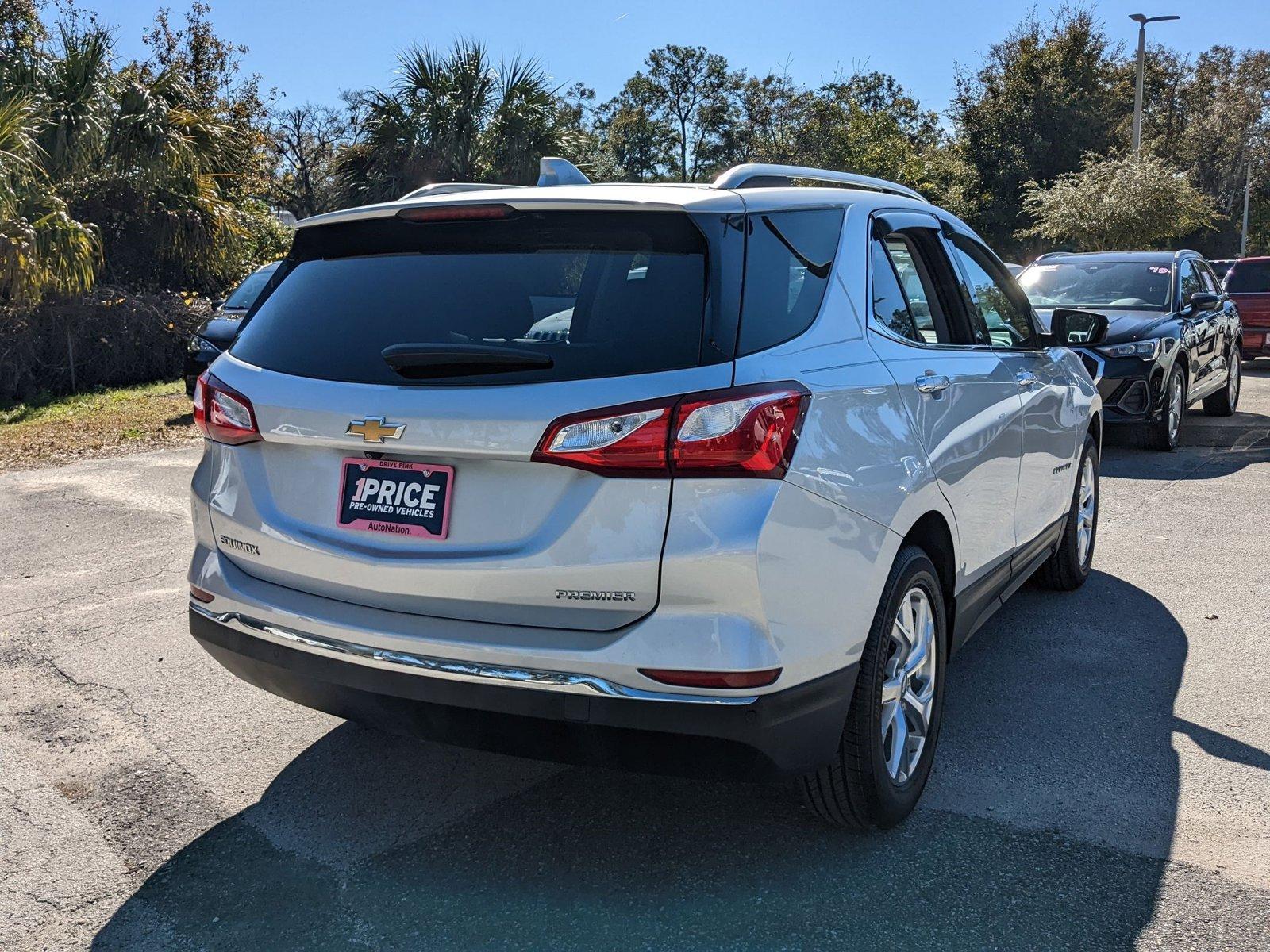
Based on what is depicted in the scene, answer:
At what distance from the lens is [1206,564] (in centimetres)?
634

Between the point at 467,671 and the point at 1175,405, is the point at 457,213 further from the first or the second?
the point at 1175,405

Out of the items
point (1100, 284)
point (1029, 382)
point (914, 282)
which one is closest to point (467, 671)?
point (914, 282)

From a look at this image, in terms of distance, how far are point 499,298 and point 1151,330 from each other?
8642mm

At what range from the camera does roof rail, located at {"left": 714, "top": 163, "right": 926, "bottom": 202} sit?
3.21 m

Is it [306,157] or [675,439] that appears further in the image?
[306,157]

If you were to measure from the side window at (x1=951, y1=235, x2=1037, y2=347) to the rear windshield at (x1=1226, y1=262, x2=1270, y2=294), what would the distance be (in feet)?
47.4

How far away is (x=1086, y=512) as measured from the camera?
A: 5.87 meters

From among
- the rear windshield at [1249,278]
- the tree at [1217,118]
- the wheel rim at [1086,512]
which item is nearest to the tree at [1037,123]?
the tree at [1217,118]

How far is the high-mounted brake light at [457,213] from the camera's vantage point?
9.94ft

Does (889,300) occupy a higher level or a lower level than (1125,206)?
lower

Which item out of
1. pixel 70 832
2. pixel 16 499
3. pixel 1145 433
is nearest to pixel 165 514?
pixel 16 499

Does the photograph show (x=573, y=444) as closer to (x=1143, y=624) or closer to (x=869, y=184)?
(x=869, y=184)

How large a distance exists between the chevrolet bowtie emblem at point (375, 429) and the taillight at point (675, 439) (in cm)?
38

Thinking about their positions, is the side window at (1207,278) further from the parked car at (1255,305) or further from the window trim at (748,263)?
the window trim at (748,263)
